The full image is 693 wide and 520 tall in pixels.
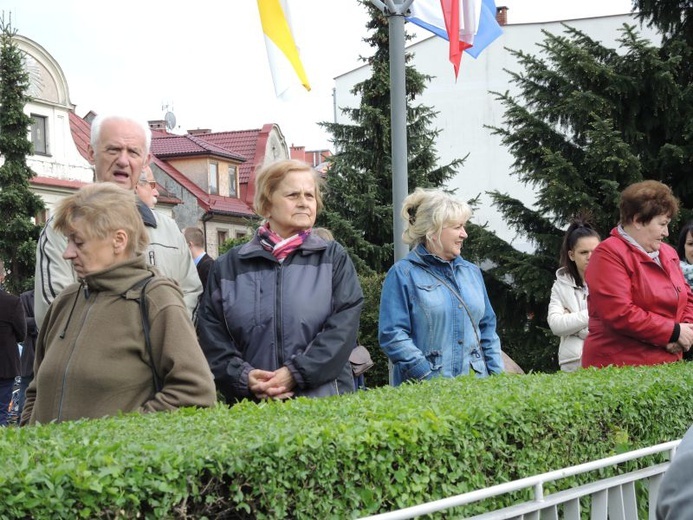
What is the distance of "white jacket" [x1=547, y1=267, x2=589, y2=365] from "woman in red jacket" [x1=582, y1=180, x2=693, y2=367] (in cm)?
139

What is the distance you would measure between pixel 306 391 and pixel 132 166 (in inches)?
52.7

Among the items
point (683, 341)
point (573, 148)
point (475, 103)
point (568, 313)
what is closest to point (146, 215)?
point (683, 341)

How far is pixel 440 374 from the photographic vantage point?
5.91 metres

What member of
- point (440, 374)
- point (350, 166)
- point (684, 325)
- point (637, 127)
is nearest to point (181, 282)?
point (440, 374)

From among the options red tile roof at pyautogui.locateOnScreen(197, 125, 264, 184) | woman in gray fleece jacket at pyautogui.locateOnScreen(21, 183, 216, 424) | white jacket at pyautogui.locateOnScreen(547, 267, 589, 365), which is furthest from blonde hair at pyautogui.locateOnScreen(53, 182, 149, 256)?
red tile roof at pyautogui.locateOnScreen(197, 125, 264, 184)

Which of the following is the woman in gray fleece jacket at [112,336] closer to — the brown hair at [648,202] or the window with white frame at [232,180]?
the brown hair at [648,202]

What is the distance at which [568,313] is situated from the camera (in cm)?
816

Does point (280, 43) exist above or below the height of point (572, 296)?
above

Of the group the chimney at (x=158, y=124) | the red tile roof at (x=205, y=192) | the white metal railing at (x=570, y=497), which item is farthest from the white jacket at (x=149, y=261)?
the chimney at (x=158, y=124)

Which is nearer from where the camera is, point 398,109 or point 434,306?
point 434,306

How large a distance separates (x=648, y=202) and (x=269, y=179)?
8.19 ft

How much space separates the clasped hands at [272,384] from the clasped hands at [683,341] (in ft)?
9.12

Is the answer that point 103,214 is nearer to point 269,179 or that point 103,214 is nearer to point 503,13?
point 269,179

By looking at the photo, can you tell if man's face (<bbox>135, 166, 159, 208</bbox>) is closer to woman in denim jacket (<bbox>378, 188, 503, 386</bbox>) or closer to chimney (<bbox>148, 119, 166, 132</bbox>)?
woman in denim jacket (<bbox>378, 188, 503, 386</bbox>)
